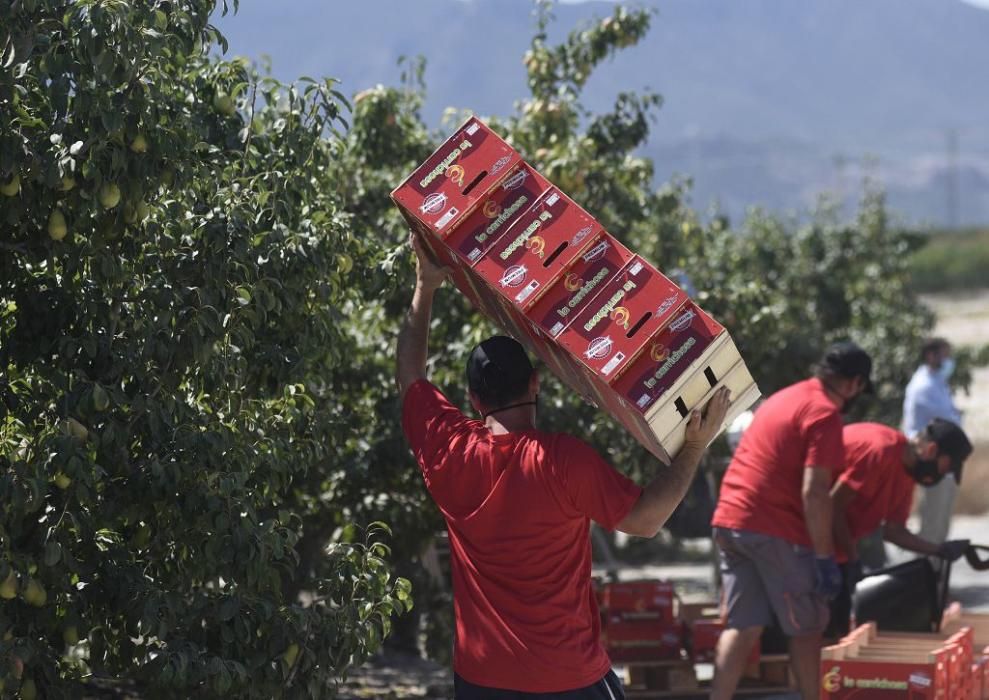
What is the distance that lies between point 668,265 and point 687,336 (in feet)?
25.0

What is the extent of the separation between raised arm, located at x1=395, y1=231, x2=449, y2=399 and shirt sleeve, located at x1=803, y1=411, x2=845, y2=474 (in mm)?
2348

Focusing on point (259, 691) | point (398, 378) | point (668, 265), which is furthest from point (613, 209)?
point (259, 691)

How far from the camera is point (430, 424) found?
4.51 metres

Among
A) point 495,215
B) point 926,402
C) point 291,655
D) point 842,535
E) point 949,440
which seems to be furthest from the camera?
point 926,402

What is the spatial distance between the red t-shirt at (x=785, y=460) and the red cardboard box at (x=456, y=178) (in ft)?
8.61

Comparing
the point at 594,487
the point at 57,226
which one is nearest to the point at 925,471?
the point at 594,487

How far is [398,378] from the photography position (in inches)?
189

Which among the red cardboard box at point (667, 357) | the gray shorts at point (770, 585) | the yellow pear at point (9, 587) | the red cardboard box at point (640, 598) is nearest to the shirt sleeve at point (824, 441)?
the gray shorts at point (770, 585)

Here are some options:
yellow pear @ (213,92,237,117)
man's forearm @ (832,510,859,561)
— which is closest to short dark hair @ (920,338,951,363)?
man's forearm @ (832,510,859,561)

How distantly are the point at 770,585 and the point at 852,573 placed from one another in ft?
3.22

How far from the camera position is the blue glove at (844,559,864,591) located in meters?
7.42

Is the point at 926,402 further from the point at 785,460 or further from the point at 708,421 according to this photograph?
the point at 708,421

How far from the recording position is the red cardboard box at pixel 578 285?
4285 mm

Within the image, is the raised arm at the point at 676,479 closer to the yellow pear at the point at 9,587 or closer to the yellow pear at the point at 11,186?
the yellow pear at the point at 9,587
